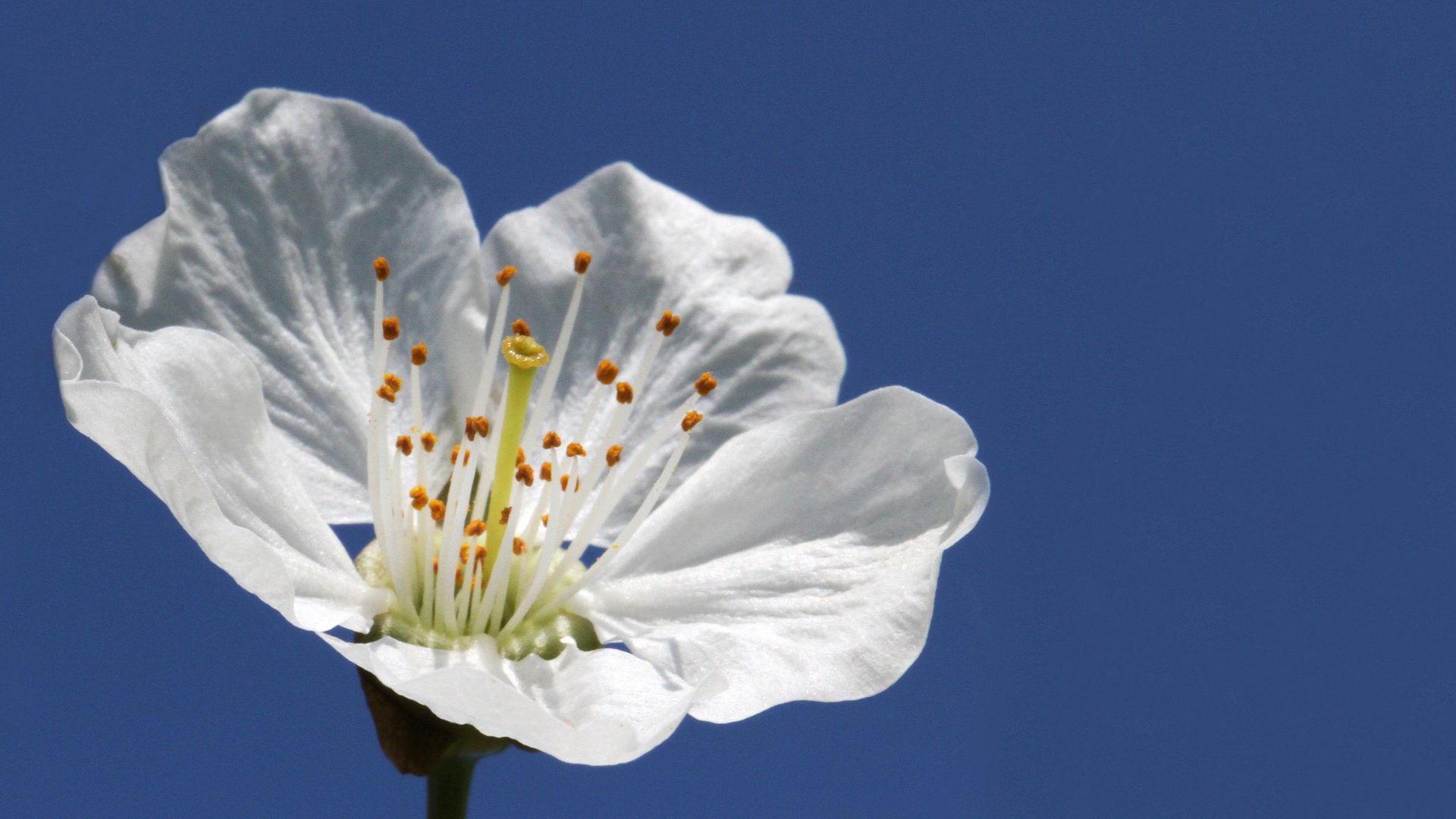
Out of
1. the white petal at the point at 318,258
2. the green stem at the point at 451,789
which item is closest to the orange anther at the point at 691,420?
the white petal at the point at 318,258

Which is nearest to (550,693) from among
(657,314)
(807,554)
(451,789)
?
(451,789)

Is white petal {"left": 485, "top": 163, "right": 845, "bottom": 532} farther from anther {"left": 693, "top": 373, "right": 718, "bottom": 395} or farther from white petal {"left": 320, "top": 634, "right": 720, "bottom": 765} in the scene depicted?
white petal {"left": 320, "top": 634, "right": 720, "bottom": 765}

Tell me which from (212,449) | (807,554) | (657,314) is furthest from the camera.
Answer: (657,314)

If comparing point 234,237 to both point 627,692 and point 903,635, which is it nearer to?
point 627,692

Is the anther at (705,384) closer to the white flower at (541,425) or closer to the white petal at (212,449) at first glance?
the white flower at (541,425)

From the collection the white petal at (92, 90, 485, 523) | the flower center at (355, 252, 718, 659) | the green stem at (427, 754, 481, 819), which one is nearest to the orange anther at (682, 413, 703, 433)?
the flower center at (355, 252, 718, 659)

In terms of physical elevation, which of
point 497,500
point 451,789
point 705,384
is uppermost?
point 705,384

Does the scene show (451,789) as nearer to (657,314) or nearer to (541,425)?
(541,425)
